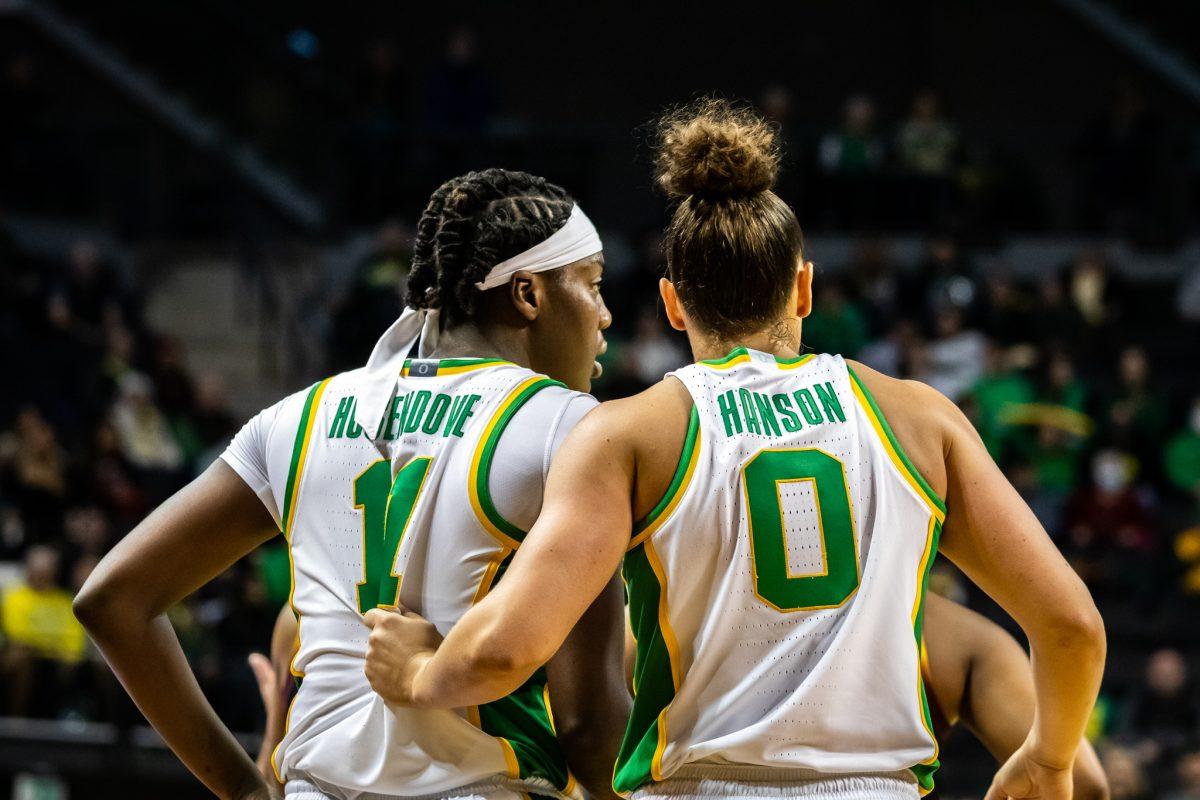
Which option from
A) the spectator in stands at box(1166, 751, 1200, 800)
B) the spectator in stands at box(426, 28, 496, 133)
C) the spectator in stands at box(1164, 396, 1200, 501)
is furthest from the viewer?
the spectator in stands at box(426, 28, 496, 133)

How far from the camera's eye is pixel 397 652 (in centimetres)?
246

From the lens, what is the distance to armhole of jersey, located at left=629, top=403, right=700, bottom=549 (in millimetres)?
2385

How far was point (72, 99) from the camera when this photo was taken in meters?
17.0

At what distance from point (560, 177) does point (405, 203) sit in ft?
4.61

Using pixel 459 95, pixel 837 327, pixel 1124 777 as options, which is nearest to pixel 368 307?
pixel 459 95

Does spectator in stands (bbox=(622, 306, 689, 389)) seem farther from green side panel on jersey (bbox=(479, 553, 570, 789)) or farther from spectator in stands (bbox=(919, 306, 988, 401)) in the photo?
green side panel on jersey (bbox=(479, 553, 570, 789))

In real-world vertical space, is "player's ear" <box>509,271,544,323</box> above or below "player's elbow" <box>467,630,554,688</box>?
above

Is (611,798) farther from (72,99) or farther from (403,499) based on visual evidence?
(72,99)

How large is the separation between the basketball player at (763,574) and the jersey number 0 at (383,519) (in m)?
0.13

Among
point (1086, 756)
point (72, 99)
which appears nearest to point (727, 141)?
point (1086, 756)

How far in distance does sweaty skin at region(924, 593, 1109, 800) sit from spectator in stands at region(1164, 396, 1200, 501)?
8.29 m

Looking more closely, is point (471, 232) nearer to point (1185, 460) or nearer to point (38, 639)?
point (38, 639)

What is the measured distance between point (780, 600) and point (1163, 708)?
7.06m

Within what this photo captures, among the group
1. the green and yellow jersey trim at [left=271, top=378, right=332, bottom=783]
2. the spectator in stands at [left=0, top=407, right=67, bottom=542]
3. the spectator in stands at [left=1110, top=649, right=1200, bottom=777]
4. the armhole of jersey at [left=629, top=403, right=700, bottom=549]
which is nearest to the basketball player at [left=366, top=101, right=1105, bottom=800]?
the armhole of jersey at [left=629, top=403, right=700, bottom=549]
